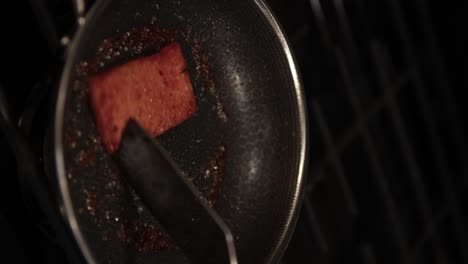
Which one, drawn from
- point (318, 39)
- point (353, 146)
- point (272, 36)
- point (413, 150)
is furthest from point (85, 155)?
point (413, 150)

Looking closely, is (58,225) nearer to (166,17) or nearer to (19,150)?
(19,150)

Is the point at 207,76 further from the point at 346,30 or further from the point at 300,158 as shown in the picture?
the point at 346,30

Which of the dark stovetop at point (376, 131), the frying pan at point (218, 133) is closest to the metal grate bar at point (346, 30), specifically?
the dark stovetop at point (376, 131)

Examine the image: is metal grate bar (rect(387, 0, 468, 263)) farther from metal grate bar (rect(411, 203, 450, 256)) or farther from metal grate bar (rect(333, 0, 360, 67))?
metal grate bar (rect(333, 0, 360, 67))

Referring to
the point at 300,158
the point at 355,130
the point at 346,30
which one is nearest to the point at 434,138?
the point at 355,130

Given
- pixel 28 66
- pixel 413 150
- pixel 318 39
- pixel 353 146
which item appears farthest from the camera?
pixel 413 150

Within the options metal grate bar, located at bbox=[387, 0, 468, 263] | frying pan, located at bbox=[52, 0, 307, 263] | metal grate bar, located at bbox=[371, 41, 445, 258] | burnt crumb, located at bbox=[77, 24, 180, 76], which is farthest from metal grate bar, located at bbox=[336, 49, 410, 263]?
burnt crumb, located at bbox=[77, 24, 180, 76]
